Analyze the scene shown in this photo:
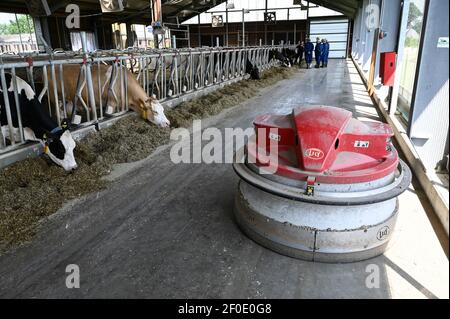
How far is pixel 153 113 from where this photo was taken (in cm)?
620

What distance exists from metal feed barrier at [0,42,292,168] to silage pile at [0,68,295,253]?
0.27m

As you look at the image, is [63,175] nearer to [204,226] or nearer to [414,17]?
[204,226]

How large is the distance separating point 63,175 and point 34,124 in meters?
0.87

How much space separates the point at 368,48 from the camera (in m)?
14.9

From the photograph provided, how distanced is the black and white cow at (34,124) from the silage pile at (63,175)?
0.78 ft

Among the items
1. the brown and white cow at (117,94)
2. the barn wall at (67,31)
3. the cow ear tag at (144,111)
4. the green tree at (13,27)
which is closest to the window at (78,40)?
the barn wall at (67,31)

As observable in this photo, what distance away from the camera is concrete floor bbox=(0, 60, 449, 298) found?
2275mm

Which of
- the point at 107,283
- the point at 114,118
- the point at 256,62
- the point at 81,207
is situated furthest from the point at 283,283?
the point at 256,62

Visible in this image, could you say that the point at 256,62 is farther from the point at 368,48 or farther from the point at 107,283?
the point at 107,283

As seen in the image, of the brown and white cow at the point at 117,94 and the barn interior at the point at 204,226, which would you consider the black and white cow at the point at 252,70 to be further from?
the brown and white cow at the point at 117,94

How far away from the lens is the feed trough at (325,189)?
2.41m

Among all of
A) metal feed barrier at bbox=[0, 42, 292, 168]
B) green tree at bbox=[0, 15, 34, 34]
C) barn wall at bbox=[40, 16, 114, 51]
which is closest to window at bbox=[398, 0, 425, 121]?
metal feed barrier at bbox=[0, 42, 292, 168]

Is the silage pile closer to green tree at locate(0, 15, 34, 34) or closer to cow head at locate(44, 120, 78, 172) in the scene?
cow head at locate(44, 120, 78, 172)
